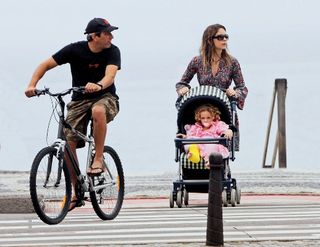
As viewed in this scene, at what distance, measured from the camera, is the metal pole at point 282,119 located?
22125 millimetres

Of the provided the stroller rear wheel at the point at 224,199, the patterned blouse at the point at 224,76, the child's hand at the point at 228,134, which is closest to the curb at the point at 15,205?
the stroller rear wheel at the point at 224,199

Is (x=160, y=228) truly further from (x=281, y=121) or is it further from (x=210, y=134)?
(x=281, y=121)

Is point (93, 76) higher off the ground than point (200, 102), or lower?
lower

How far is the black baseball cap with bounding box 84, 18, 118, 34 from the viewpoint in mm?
11508

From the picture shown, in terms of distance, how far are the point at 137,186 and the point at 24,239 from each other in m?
7.51

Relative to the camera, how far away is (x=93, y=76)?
37.9 ft

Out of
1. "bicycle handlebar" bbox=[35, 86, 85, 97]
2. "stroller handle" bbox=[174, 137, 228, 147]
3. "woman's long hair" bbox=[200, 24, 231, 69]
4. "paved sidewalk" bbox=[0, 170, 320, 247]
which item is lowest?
"paved sidewalk" bbox=[0, 170, 320, 247]

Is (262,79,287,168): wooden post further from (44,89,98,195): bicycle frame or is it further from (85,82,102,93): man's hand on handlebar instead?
(85,82,102,93): man's hand on handlebar

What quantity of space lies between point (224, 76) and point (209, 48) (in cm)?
36

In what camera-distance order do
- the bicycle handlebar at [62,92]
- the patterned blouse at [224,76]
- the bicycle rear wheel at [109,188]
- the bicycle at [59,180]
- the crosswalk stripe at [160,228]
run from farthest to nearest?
the patterned blouse at [224,76], the bicycle rear wheel at [109,188], the bicycle handlebar at [62,92], the bicycle at [59,180], the crosswalk stripe at [160,228]

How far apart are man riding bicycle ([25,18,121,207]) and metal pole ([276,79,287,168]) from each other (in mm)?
10715

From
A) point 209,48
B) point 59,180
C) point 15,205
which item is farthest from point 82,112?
point 209,48

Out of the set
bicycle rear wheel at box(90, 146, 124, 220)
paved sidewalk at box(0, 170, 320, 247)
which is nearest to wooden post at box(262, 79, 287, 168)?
paved sidewalk at box(0, 170, 320, 247)

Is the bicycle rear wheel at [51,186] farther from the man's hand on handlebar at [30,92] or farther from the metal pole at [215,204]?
the metal pole at [215,204]
